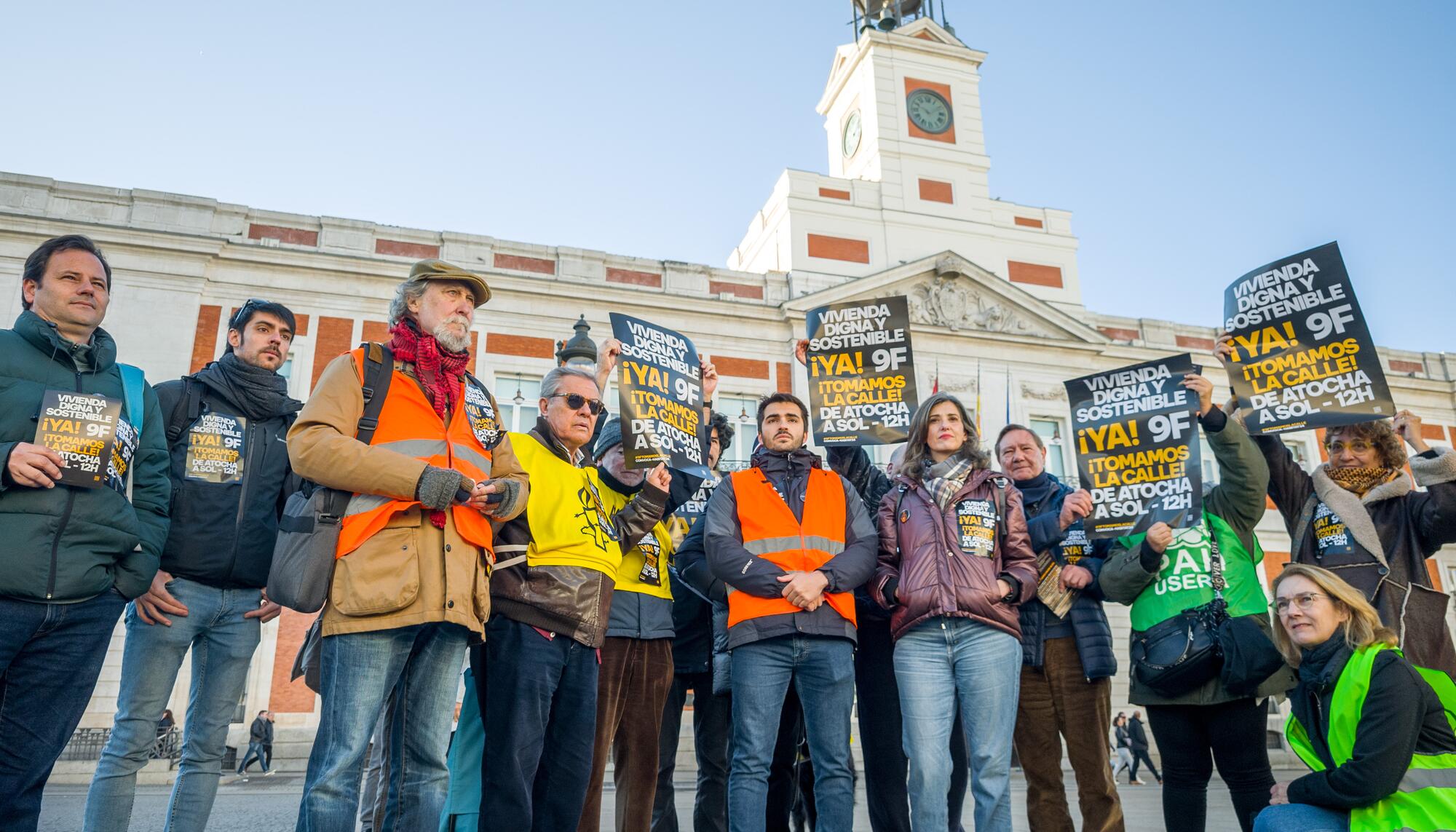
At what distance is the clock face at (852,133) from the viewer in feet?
83.3

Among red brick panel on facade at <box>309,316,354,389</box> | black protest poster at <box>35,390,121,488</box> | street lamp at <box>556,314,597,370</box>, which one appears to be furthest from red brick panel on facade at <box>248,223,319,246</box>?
black protest poster at <box>35,390,121,488</box>

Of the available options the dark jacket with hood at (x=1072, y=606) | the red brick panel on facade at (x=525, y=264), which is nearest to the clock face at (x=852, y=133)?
the red brick panel on facade at (x=525, y=264)

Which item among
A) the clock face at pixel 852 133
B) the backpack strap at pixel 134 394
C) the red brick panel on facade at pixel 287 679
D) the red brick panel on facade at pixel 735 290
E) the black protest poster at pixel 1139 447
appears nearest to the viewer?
the backpack strap at pixel 134 394

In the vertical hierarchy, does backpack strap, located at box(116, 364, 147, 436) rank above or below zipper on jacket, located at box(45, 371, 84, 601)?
above

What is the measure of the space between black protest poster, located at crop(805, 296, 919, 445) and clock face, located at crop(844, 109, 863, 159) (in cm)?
Answer: 2010

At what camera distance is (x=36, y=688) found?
3.11 m

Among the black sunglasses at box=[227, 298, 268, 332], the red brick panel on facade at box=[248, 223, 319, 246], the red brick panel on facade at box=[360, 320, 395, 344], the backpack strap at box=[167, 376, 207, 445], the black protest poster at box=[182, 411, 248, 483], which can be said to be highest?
the red brick panel on facade at box=[248, 223, 319, 246]

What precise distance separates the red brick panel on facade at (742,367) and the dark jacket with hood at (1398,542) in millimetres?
15486

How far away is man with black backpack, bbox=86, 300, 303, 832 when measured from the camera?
3.67m

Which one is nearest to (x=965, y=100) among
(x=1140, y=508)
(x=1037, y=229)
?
(x=1037, y=229)

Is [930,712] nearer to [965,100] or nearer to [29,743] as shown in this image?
[29,743]

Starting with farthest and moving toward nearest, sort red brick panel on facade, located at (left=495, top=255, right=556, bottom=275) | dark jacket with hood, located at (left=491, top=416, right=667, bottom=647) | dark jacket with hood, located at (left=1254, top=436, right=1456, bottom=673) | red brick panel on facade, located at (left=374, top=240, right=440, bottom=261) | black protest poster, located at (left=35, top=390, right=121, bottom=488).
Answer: red brick panel on facade, located at (left=495, top=255, right=556, bottom=275)
red brick panel on facade, located at (left=374, top=240, right=440, bottom=261)
dark jacket with hood, located at (left=1254, top=436, right=1456, bottom=673)
dark jacket with hood, located at (left=491, top=416, right=667, bottom=647)
black protest poster, located at (left=35, top=390, right=121, bottom=488)

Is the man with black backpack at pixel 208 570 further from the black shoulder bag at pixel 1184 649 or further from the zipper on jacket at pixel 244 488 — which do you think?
the black shoulder bag at pixel 1184 649

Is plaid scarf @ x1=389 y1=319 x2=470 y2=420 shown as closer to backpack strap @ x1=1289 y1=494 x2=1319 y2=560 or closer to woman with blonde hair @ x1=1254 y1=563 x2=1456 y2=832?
woman with blonde hair @ x1=1254 y1=563 x2=1456 y2=832
